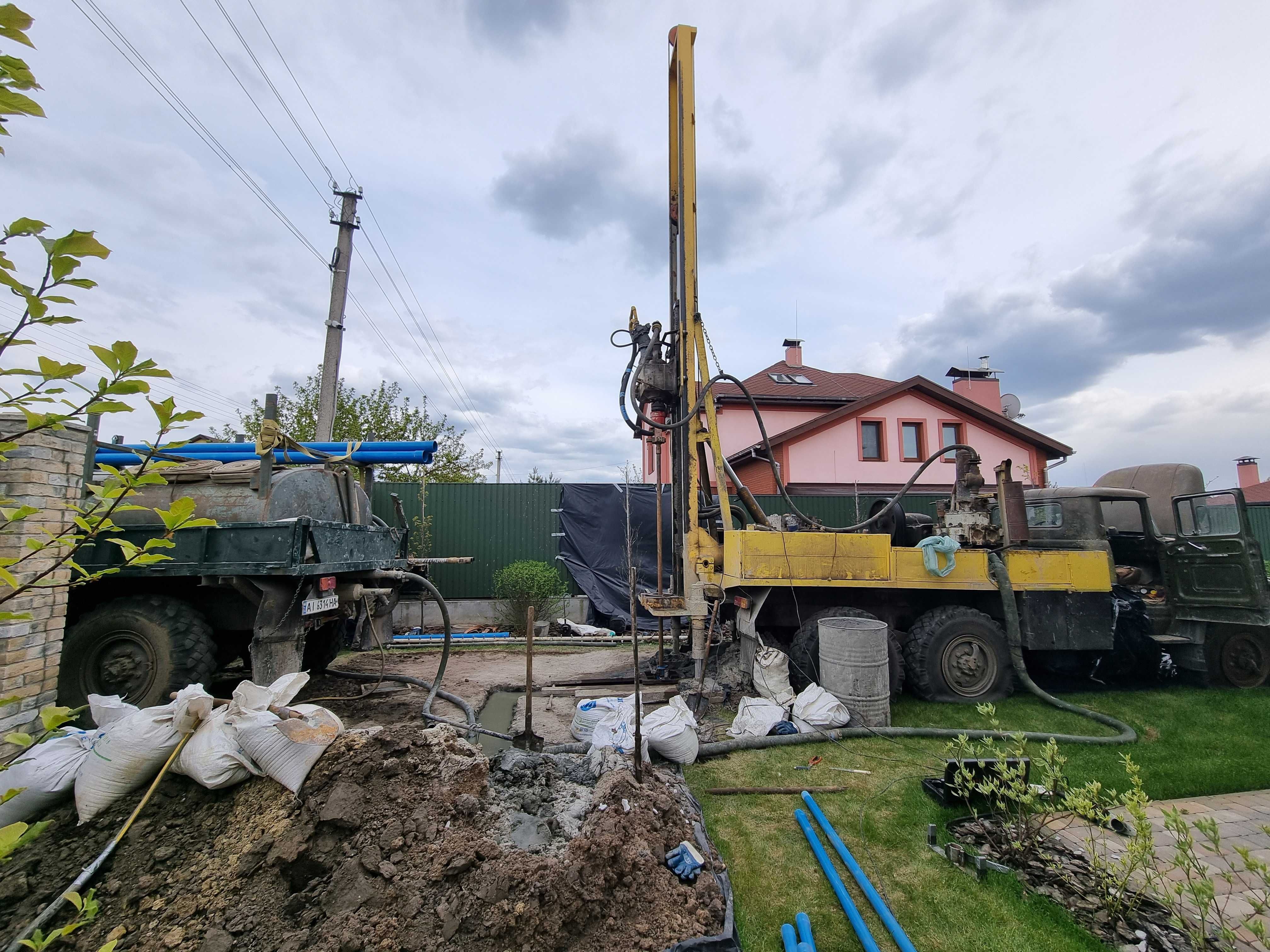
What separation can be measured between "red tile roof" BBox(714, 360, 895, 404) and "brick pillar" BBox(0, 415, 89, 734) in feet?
49.3

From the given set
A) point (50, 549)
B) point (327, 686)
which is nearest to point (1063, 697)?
point (327, 686)

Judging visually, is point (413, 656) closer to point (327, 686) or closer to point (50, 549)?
point (327, 686)

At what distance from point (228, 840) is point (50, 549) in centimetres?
258

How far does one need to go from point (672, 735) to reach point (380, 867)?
209 cm

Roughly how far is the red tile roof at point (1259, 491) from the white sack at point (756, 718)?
31.8 m

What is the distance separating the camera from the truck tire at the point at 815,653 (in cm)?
544

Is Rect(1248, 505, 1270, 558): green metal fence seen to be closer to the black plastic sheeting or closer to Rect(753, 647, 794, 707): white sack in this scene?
the black plastic sheeting

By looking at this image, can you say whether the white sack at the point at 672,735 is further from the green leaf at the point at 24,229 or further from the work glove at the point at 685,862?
the green leaf at the point at 24,229

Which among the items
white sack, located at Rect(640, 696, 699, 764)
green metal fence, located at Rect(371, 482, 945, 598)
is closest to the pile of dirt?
white sack, located at Rect(640, 696, 699, 764)

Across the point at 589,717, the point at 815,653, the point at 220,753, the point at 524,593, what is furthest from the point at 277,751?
the point at 524,593

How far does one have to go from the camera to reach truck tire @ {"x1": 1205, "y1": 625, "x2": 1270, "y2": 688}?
6051mm

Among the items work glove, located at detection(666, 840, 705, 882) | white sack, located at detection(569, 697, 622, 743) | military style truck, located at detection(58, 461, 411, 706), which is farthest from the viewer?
white sack, located at detection(569, 697, 622, 743)

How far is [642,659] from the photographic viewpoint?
24.2ft

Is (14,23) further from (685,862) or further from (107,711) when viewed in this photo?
(107,711)
